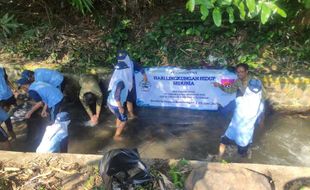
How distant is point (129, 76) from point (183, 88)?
1.10m

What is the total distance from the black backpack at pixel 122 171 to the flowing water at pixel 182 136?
8.00 ft

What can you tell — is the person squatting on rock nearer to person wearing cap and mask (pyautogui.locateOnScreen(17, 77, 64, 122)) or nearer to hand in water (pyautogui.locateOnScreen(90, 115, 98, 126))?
person wearing cap and mask (pyautogui.locateOnScreen(17, 77, 64, 122))

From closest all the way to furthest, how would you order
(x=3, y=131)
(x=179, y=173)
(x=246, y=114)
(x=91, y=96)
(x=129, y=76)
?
(x=179, y=173) < (x=246, y=114) < (x=3, y=131) < (x=129, y=76) < (x=91, y=96)

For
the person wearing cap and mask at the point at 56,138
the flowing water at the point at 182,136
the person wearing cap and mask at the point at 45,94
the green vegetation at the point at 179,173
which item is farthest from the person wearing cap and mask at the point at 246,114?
the person wearing cap and mask at the point at 45,94

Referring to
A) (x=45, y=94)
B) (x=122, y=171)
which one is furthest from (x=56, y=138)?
(x=122, y=171)

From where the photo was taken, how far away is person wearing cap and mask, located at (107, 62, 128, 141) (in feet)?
23.1

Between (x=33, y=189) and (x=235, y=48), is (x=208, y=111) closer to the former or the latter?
(x=235, y=48)

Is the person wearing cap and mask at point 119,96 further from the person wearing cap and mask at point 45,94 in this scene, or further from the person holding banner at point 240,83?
the person holding banner at point 240,83

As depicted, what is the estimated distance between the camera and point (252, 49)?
324 inches

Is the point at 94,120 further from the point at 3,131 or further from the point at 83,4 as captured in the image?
the point at 83,4

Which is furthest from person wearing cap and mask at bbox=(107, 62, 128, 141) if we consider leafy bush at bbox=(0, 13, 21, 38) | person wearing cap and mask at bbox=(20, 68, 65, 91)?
leafy bush at bbox=(0, 13, 21, 38)

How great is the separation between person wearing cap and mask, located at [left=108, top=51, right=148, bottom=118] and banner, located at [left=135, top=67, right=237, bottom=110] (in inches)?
5.1

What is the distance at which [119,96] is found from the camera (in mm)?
7051

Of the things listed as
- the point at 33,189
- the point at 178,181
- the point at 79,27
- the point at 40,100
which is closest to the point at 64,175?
the point at 33,189
